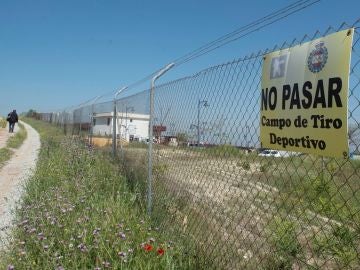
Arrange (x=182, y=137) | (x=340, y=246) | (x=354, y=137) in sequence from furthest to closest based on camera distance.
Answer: (x=182, y=137) → (x=340, y=246) → (x=354, y=137)

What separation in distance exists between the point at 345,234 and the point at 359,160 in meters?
2.36

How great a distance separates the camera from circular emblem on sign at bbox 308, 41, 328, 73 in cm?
236

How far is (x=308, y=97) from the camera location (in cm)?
246

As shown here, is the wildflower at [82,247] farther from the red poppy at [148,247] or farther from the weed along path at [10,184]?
the weed along path at [10,184]

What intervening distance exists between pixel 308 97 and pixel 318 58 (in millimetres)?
207

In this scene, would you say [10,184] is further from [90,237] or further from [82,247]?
[82,247]

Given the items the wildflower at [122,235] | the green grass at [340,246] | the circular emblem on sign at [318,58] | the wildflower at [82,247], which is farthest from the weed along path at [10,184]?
the circular emblem on sign at [318,58]

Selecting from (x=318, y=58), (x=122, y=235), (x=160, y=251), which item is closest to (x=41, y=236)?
(x=122, y=235)

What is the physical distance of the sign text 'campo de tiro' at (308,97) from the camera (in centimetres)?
222

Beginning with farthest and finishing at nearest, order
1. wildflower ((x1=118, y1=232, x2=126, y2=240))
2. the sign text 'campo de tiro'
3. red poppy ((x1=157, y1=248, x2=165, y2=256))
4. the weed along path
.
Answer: the weed along path → wildflower ((x1=118, y1=232, x2=126, y2=240)) → red poppy ((x1=157, y1=248, x2=165, y2=256)) → the sign text 'campo de tiro'

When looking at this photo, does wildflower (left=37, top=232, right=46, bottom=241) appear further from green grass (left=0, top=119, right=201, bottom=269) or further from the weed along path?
the weed along path

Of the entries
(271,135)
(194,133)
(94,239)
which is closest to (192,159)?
(194,133)

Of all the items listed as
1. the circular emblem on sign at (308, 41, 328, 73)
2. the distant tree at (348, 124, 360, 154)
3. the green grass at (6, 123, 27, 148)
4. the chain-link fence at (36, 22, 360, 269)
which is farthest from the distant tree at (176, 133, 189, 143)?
the green grass at (6, 123, 27, 148)

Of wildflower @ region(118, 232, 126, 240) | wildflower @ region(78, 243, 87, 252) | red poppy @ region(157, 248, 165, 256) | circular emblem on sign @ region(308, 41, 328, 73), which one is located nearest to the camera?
circular emblem on sign @ region(308, 41, 328, 73)
